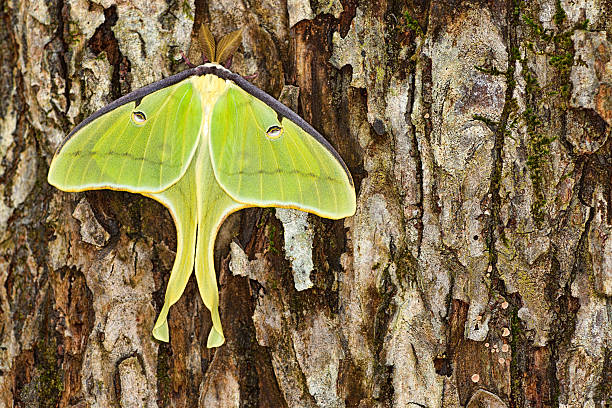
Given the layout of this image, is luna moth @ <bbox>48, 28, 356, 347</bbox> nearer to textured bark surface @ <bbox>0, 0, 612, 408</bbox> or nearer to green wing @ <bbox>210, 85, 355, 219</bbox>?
green wing @ <bbox>210, 85, 355, 219</bbox>

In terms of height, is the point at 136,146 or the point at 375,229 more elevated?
the point at 136,146

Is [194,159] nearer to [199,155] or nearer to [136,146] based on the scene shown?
[199,155]

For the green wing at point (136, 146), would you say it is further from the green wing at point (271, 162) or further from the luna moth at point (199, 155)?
the green wing at point (271, 162)

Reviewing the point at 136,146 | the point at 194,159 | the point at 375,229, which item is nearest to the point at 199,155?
the point at 194,159

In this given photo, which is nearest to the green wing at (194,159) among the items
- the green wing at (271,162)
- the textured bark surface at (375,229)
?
the green wing at (271,162)
